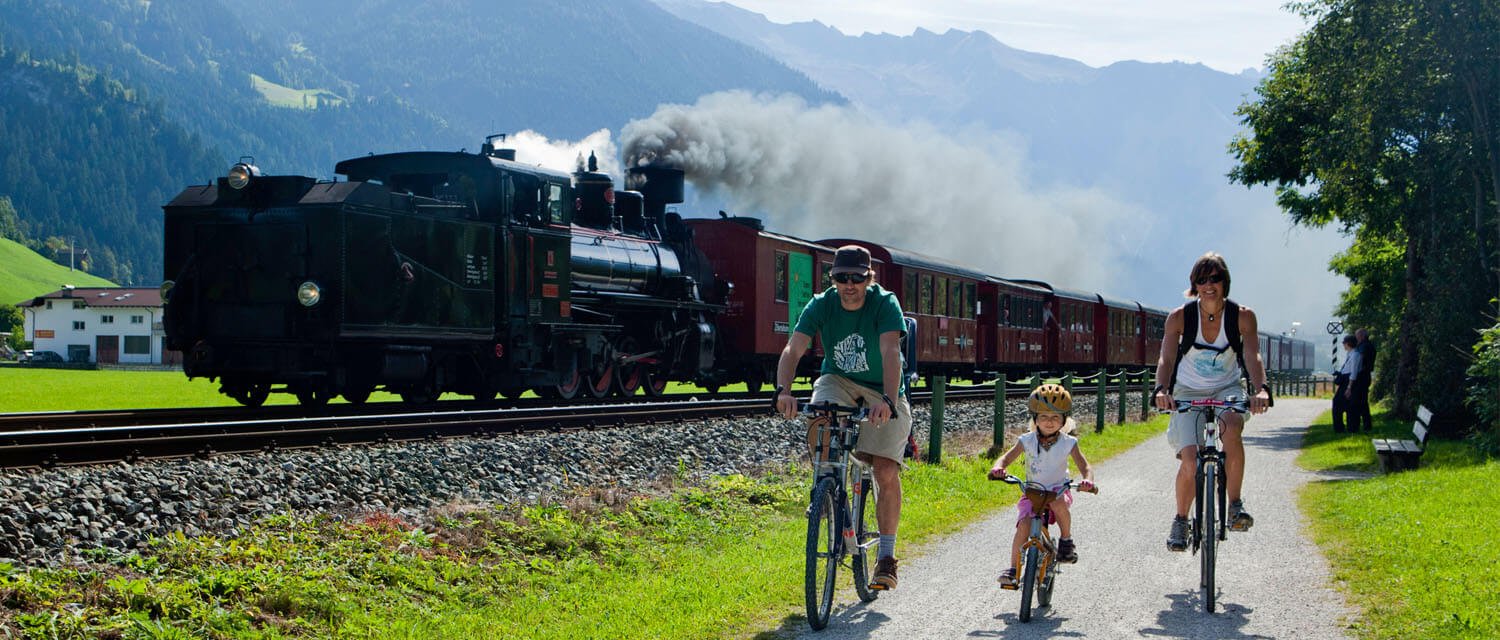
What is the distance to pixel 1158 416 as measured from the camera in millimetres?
25625

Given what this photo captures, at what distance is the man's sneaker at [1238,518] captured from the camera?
7152 mm

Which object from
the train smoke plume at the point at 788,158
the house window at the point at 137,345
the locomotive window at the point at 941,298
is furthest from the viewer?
the house window at the point at 137,345

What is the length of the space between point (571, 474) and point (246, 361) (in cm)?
530

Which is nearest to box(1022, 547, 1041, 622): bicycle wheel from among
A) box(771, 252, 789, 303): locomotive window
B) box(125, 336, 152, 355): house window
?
box(771, 252, 789, 303): locomotive window

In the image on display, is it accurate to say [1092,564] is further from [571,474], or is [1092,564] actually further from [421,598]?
[571,474]

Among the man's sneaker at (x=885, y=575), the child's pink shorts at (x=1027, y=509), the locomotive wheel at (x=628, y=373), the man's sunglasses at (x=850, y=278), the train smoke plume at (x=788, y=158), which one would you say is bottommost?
the man's sneaker at (x=885, y=575)

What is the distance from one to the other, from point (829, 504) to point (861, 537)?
1.53 ft

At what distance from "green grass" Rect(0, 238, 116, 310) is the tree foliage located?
15227 centimetres

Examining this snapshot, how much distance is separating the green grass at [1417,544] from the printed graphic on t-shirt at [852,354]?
2715 mm

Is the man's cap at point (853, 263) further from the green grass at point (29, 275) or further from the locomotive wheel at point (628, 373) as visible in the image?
the green grass at point (29, 275)

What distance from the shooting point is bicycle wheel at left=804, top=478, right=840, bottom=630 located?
6258 millimetres

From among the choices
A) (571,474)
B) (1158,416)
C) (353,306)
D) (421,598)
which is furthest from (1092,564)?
(1158,416)

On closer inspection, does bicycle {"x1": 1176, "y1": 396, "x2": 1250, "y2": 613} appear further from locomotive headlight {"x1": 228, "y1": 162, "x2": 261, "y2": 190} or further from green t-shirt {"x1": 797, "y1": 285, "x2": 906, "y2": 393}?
locomotive headlight {"x1": 228, "y1": 162, "x2": 261, "y2": 190}

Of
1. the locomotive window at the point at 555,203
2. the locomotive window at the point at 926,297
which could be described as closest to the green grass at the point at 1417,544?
the locomotive window at the point at 555,203
